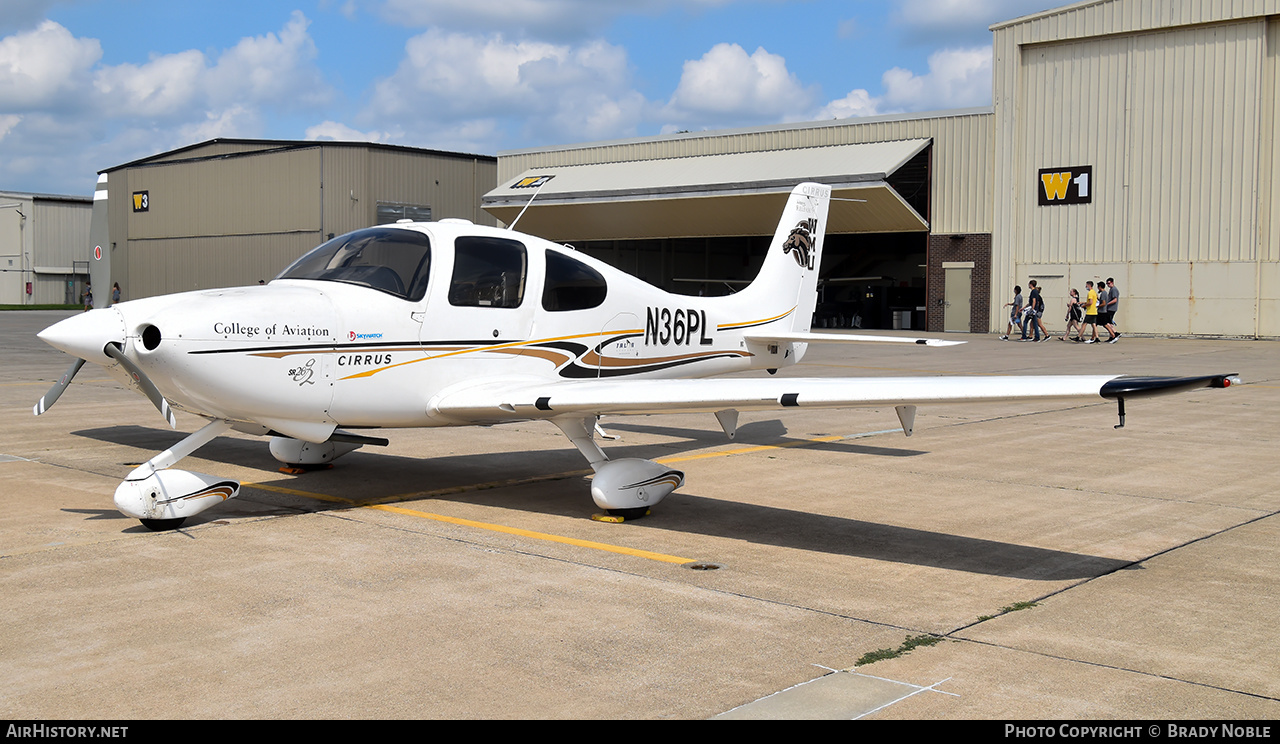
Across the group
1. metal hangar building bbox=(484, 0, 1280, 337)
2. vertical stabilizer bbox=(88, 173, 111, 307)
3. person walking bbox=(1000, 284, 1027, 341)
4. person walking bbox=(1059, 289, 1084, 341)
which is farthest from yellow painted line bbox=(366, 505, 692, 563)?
person walking bbox=(1000, 284, 1027, 341)

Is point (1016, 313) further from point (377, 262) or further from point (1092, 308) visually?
point (377, 262)

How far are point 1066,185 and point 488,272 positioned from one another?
27911mm

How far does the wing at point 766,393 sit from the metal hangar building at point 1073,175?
22798 mm

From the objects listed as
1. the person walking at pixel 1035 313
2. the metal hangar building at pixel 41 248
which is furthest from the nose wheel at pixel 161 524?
the metal hangar building at pixel 41 248

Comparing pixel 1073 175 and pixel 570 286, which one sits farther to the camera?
pixel 1073 175

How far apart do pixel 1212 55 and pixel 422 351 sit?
96.1ft

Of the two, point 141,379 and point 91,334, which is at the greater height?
point 91,334

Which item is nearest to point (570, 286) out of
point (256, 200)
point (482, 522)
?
point (482, 522)

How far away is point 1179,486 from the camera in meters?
8.34

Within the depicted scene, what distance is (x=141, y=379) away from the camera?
253 inches

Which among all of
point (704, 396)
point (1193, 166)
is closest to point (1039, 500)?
point (704, 396)

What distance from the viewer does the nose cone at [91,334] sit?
6211mm

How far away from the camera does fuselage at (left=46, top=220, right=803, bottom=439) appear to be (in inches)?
254

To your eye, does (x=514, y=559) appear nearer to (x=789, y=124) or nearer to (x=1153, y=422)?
(x=1153, y=422)
